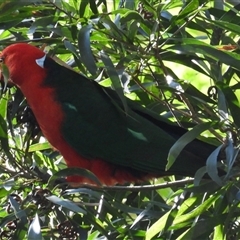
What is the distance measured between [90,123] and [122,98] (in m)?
0.40

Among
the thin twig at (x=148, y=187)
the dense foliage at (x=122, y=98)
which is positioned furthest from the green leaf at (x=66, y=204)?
the thin twig at (x=148, y=187)

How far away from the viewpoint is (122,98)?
1.22m

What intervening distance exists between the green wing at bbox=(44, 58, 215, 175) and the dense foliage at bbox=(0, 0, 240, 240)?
0.05 meters

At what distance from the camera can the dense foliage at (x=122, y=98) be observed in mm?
1230

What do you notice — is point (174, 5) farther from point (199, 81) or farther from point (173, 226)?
point (199, 81)

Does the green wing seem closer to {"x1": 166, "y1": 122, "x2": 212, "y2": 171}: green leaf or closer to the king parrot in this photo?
the king parrot

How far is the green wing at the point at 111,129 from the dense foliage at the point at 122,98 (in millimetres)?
46

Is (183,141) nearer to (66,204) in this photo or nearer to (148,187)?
(148,187)

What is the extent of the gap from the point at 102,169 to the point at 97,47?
359mm

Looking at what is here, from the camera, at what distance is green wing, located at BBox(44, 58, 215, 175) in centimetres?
149

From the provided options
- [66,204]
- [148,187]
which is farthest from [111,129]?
[66,204]

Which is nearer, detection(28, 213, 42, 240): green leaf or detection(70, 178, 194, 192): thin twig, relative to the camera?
detection(28, 213, 42, 240): green leaf

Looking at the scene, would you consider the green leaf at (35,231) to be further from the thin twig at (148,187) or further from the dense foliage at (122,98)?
the thin twig at (148,187)

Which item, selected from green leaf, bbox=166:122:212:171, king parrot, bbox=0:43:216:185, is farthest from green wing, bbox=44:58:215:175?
green leaf, bbox=166:122:212:171
